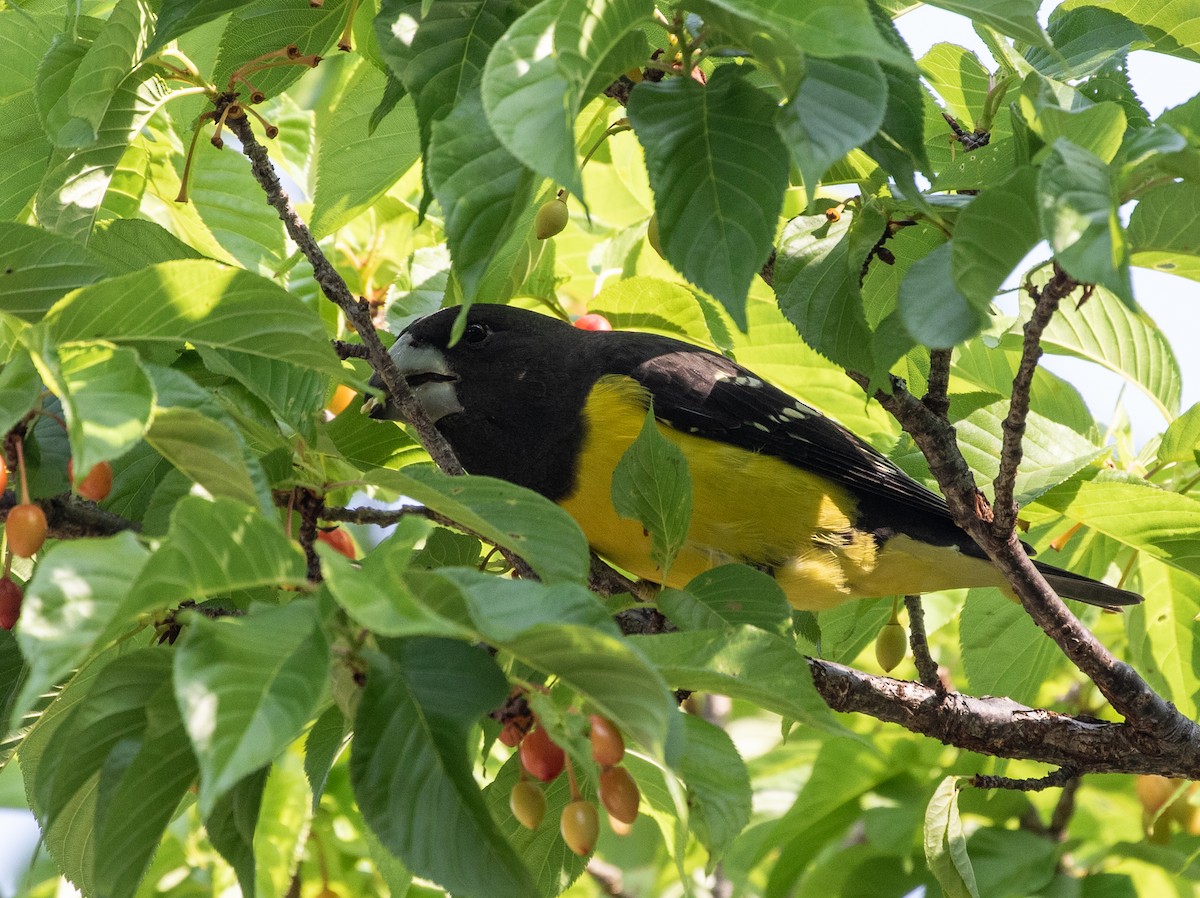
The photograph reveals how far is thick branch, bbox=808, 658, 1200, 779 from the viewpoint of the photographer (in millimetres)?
3193

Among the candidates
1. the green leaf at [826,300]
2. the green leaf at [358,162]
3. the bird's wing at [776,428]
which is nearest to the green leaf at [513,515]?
the green leaf at [826,300]

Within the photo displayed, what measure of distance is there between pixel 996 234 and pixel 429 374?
2.33 meters

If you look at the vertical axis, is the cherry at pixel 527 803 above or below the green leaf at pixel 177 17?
below

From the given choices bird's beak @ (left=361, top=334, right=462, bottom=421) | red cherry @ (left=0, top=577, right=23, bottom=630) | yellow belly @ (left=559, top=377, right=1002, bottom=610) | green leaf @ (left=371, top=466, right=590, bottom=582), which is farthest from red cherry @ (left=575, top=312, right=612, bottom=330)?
red cherry @ (left=0, top=577, right=23, bottom=630)

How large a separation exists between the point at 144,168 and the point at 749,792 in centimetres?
263

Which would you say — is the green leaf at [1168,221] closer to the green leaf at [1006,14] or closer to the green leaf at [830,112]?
the green leaf at [1006,14]

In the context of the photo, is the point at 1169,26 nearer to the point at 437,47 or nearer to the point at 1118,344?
the point at 1118,344

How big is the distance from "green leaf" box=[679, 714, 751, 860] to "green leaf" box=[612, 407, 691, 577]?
55cm

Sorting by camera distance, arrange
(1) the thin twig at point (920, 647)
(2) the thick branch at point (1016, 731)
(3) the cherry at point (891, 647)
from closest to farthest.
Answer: (2) the thick branch at point (1016, 731)
(1) the thin twig at point (920, 647)
(3) the cherry at point (891, 647)

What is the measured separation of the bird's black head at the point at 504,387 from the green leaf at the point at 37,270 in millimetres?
1634

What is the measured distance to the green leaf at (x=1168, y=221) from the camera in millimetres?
2123

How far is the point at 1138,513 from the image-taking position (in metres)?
3.30

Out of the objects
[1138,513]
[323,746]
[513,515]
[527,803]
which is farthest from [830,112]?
[1138,513]

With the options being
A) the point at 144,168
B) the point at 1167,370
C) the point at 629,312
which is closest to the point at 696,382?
the point at 629,312
